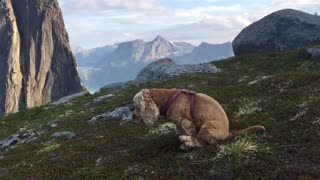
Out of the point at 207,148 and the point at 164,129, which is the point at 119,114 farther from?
the point at 207,148

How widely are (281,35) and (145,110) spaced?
140 ft

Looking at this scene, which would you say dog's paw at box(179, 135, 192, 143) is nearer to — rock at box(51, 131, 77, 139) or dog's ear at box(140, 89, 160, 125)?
dog's ear at box(140, 89, 160, 125)

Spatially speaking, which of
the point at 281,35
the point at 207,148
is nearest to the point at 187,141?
the point at 207,148

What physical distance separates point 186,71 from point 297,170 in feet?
107

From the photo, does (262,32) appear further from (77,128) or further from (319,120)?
(319,120)

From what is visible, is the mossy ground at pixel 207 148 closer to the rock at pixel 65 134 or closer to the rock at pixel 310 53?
the rock at pixel 65 134

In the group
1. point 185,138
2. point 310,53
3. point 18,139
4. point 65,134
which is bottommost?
point 18,139

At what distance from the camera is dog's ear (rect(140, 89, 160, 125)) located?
1476cm

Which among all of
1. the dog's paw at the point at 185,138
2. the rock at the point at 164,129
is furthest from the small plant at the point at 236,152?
the rock at the point at 164,129

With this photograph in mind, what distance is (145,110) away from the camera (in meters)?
14.8

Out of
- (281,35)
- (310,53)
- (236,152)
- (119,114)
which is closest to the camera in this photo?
(236,152)

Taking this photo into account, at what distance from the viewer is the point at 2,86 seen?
19075cm

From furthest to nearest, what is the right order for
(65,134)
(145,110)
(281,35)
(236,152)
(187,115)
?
(281,35) → (65,134) → (187,115) → (145,110) → (236,152)

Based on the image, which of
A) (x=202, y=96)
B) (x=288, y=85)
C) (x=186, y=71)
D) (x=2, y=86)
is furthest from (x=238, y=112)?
(x=2, y=86)
